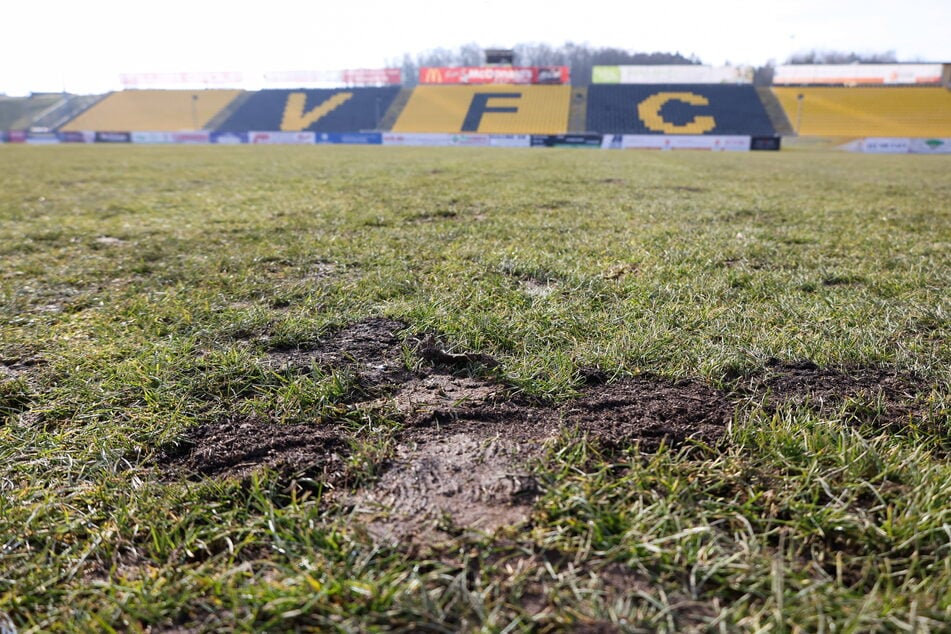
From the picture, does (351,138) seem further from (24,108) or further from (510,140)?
(24,108)

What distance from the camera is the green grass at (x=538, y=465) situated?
3.63ft

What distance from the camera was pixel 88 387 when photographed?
2008mm

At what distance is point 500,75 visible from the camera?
5362 cm

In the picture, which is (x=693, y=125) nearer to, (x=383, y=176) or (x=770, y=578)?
(x=383, y=176)

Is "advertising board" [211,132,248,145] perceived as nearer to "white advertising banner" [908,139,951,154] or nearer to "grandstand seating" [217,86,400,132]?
"grandstand seating" [217,86,400,132]

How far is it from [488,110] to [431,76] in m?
11.3

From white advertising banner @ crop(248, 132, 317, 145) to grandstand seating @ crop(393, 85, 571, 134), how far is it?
30.4ft

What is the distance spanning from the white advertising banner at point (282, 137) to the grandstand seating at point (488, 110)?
9.28m

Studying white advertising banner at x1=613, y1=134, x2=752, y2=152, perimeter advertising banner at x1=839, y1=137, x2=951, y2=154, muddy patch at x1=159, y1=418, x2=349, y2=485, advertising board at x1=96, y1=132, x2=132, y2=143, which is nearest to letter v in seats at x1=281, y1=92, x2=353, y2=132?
advertising board at x1=96, y1=132, x2=132, y2=143

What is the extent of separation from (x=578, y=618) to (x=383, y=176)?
10.9 m

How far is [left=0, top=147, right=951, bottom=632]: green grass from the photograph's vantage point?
111cm

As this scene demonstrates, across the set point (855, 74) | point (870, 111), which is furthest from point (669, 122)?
point (855, 74)

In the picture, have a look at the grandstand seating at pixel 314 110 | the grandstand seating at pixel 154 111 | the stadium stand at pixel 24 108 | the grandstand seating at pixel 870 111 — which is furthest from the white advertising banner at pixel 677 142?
the stadium stand at pixel 24 108

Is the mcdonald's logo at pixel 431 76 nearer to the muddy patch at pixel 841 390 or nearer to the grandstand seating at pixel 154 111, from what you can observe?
the grandstand seating at pixel 154 111
